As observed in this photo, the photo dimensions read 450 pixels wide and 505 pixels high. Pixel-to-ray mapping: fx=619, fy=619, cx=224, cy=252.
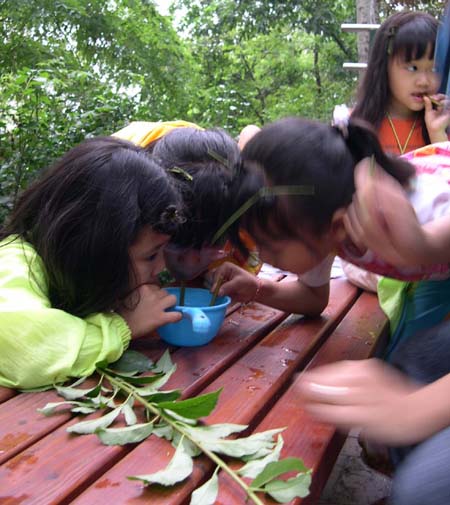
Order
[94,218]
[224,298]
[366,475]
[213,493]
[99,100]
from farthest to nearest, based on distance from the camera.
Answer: [99,100]
[366,475]
[224,298]
[94,218]
[213,493]

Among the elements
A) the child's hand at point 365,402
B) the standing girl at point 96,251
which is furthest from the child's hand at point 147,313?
the child's hand at point 365,402

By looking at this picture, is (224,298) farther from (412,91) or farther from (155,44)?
(155,44)

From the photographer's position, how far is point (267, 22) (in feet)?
25.6

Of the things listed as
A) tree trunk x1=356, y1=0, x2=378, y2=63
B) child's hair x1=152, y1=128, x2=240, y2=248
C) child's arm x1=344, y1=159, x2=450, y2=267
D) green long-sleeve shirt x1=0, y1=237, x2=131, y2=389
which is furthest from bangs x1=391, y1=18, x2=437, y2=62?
tree trunk x1=356, y1=0, x2=378, y2=63

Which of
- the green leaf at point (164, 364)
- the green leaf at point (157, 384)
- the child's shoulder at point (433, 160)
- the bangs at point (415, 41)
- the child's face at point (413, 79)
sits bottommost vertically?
the green leaf at point (164, 364)

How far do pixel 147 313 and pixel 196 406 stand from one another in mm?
425

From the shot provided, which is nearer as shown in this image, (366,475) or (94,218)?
(94,218)

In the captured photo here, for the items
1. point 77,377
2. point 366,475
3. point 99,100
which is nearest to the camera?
point 77,377

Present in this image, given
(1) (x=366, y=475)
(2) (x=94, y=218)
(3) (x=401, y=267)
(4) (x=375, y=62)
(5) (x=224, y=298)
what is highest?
(4) (x=375, y=62)

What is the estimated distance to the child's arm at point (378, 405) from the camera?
1047 mm

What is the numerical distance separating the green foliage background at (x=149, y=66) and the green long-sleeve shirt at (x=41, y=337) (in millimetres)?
1451

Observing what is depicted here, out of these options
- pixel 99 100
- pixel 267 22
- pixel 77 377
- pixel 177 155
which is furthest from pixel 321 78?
pixel 77 377

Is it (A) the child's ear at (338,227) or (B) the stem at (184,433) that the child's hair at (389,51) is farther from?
(B) the stem at (184,433)

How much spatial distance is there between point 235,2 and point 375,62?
5441mm
